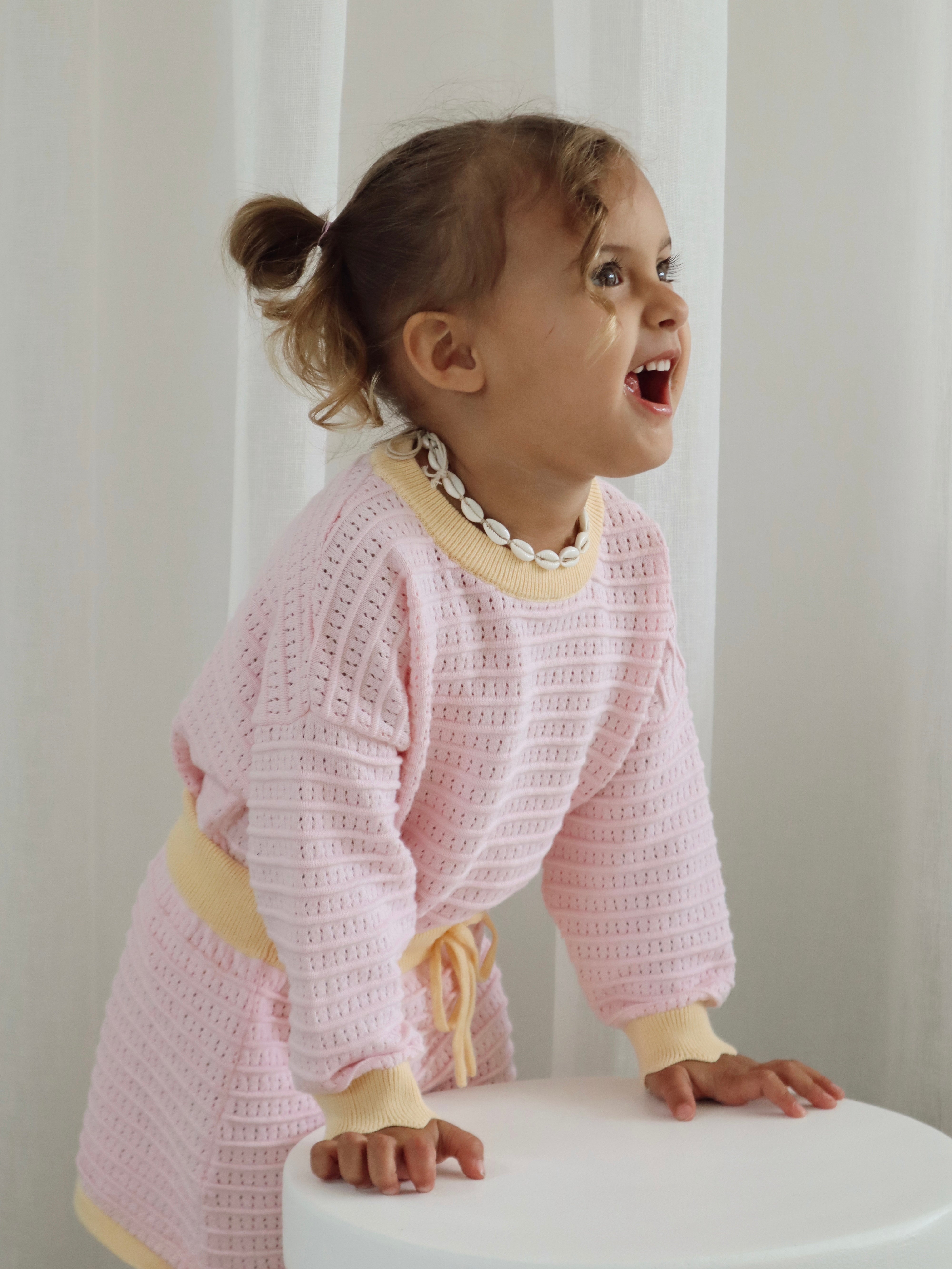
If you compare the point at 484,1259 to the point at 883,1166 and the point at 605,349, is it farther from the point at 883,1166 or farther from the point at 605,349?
the point at 605,349

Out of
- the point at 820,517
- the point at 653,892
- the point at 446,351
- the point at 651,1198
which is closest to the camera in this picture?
the point at 651,1198

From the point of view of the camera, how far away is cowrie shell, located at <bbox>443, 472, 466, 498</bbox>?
78 cm

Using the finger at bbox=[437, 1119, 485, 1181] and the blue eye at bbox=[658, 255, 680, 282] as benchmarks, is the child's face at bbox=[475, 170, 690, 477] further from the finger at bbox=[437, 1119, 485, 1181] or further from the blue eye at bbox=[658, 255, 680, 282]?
the finger at bbox=[437, 1119, 485, 1181]

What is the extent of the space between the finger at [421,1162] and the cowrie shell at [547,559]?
1.07 ft

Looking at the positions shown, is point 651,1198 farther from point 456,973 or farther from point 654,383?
point 654,383

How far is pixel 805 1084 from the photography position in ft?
2.56

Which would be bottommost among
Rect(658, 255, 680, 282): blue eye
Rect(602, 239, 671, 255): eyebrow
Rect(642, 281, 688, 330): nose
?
Rect(642, 281, 688, 330): nose

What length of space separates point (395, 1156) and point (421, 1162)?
0.6 inches

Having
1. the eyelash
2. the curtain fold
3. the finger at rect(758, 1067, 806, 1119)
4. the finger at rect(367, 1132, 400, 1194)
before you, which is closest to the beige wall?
the curtain fold

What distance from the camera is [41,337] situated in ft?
3.56

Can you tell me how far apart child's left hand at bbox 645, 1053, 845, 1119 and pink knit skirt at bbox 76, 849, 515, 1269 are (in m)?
0.13

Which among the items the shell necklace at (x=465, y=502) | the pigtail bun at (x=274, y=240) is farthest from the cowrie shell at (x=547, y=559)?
the pigtail bun at (x=274, y=240)

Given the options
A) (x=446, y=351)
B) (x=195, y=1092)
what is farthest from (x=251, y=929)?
(x=446, y=351)

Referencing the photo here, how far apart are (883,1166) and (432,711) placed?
0.34 meters
